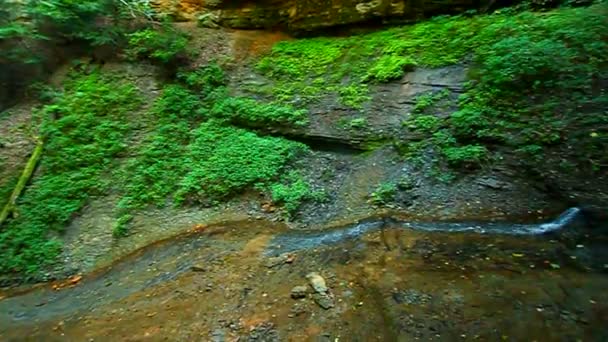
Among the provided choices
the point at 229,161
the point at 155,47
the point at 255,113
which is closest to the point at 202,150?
the point at 229,161

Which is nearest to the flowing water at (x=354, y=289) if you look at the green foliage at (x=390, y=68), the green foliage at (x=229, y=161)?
the green foliage at (x=229, y=161)

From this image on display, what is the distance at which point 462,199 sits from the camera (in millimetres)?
5391

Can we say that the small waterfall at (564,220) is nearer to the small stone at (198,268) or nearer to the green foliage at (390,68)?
the green foliage at (390,68)

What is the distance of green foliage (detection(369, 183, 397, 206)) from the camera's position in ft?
18.8

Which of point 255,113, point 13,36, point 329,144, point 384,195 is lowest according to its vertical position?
point 384,195

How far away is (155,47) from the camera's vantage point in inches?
341

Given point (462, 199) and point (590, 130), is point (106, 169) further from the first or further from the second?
point (590, 130)

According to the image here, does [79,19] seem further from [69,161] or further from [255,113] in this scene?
[255,113]

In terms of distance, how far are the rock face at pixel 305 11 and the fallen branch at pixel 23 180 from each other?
478cm

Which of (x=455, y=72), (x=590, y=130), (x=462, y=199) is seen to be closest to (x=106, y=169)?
(x=462, y=199)

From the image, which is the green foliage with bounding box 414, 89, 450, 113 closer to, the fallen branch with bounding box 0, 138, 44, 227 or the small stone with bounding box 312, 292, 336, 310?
the small stone with bounding box 312, 292, 336, 310

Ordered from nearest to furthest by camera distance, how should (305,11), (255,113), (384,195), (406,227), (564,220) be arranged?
(564,220), (406,227), (384,195), (255,113), (305,11)

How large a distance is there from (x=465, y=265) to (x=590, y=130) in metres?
2.67

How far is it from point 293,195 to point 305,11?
17.6 ft
